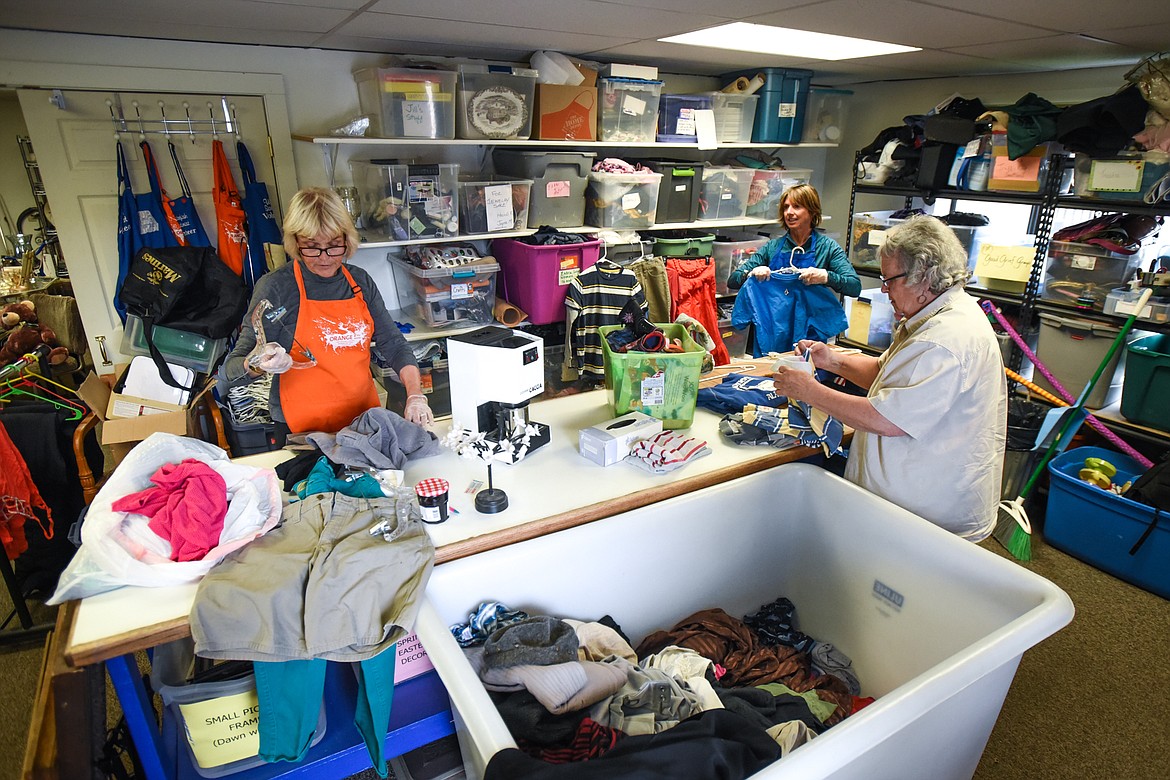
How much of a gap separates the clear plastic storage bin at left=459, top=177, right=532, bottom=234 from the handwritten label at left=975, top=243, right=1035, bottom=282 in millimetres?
2467

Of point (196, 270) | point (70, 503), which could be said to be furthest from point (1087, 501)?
point (70, 503)

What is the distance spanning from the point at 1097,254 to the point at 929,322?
218cm

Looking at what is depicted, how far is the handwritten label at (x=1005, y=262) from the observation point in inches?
131

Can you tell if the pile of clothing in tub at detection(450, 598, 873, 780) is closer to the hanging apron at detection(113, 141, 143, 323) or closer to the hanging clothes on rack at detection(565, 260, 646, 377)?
the hanging clothes on rack at detection(565, 260, 646, 377)

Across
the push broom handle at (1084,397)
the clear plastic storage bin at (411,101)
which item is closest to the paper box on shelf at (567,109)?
the clear plastic storage bin at (411,101)

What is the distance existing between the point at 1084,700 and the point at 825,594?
1.14 metres

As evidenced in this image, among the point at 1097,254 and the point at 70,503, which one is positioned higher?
the point at 1097,254

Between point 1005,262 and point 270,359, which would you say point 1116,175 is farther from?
point 270,359

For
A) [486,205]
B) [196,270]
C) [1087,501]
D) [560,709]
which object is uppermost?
[486,205]

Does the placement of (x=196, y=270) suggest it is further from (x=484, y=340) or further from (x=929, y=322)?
(x=929, y=322)

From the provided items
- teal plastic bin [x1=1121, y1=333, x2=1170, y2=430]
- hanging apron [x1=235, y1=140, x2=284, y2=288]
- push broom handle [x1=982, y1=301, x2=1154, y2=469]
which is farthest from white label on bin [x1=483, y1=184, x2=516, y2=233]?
teal plastic bin [x1=1121, y1=333, x2=1170, y2=430]

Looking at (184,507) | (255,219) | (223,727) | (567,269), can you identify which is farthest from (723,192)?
(223,727)

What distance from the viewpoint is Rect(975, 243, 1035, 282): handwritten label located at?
3.34 meters

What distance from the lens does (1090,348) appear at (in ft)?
10.2
